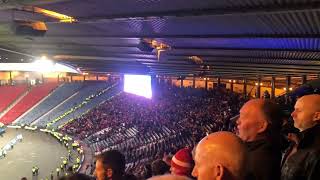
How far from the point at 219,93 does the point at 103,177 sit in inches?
1238

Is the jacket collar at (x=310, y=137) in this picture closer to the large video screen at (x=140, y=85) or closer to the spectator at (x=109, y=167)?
the spectator at (x=109, y=167)

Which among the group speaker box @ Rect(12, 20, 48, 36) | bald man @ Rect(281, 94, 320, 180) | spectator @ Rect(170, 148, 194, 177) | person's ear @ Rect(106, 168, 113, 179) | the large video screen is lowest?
the large video screen

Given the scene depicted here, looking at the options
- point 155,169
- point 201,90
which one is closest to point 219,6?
point 155,169

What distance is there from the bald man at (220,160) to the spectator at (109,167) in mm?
1881

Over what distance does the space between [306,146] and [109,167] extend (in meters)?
1.72

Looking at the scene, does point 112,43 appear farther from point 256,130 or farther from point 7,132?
point 7,132

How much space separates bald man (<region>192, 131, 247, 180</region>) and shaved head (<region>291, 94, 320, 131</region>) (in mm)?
1771

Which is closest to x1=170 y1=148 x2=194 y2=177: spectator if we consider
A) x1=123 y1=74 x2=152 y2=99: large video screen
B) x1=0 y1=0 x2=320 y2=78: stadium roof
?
x1=0 y1=0 x2=320 y2=78: stadium roof

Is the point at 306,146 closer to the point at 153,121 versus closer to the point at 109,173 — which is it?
the point at 109,173

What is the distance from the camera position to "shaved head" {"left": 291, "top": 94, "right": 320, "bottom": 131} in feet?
12.3

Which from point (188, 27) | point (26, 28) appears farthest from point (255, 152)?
point (26, 28)

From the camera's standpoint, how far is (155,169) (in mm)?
5363

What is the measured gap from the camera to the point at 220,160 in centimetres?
213

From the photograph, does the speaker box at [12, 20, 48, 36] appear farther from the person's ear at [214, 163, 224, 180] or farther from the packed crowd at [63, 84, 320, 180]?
the person's ear at [214, 163, 224, 180]
